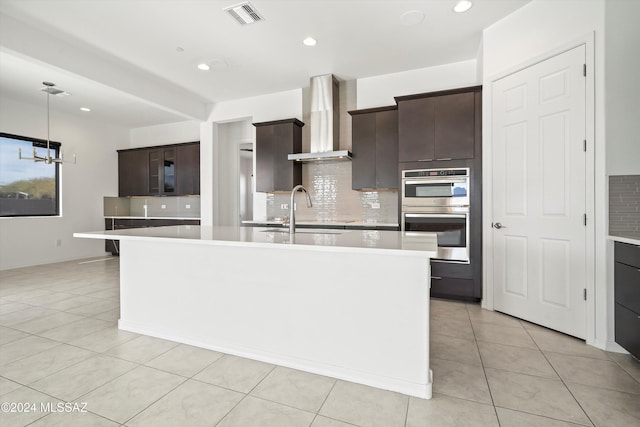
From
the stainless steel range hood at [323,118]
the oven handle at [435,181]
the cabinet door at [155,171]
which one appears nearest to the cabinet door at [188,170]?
the cabinet door at [155,171]

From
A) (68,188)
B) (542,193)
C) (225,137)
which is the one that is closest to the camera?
(542,193)

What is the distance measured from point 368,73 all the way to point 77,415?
4.66 m

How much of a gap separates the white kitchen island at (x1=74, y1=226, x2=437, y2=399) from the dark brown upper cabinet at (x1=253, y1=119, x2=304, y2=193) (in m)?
2.62

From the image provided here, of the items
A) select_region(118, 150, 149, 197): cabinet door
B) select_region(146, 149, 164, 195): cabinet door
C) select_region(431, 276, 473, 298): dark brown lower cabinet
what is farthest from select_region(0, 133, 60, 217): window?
select_region(431, 276, 473, 298): dark brown lower cabinet

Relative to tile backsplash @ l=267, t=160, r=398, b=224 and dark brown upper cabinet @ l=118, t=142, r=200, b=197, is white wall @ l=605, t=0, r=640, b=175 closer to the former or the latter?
tile backsplash @ l=267, t=160, r=398, b=224

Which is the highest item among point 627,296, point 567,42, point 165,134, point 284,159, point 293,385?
point 165,134

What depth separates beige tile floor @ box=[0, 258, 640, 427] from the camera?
4.97ft

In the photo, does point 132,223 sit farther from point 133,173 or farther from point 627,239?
point 627,239

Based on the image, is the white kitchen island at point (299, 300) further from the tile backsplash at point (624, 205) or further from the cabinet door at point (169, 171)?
the cabinet door at point (169, 171)

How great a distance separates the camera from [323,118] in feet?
15.0

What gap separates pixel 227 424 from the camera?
1.47 m

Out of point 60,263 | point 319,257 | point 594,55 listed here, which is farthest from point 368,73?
point 60,263

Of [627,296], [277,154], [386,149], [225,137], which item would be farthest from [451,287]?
[225,137]

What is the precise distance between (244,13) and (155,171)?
4692mm
